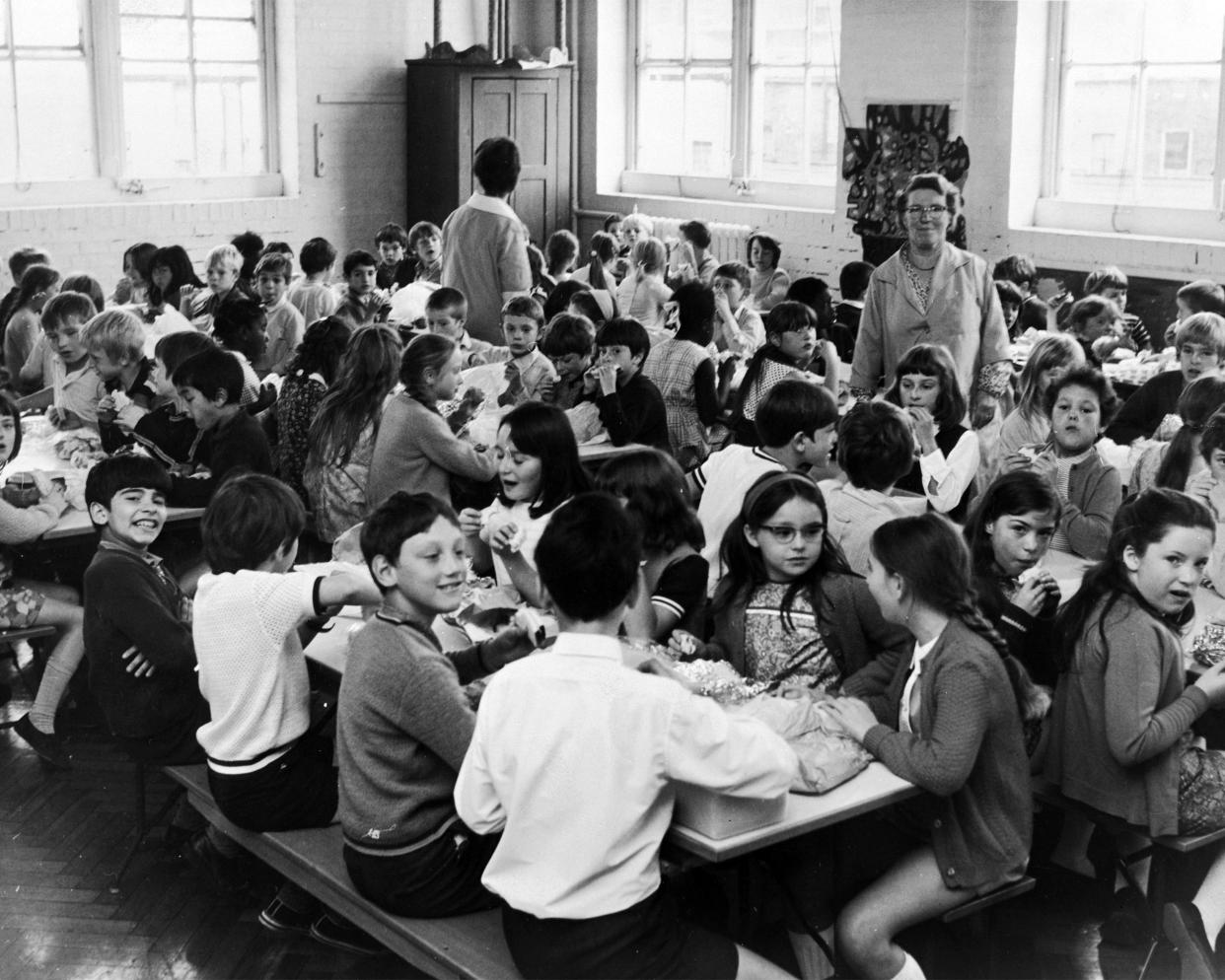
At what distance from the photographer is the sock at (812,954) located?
3.37m

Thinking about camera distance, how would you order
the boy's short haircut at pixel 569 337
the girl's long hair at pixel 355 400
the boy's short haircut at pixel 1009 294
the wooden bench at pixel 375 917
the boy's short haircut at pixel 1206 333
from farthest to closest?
the boy's short haircut at pixel 1009 294 → the boy's short haircut at pixel 569 337 → the boy's short haircut at pixel 1206 333 → the girl's long hair at pixel 355 400 → the wooden bench at pixel 375 917

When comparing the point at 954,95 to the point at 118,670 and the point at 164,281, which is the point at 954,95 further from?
the point at 118,670

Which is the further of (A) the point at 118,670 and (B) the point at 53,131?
(B) the point at 53,131

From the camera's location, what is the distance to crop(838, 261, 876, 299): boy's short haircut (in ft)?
27.4

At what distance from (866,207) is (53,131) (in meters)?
5.34

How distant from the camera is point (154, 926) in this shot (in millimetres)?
4008

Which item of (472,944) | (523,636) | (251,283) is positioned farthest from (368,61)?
(472,944)

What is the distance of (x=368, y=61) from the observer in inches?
467

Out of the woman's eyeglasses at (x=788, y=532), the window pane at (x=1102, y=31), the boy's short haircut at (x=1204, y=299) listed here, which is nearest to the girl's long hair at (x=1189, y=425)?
the woman's eyeglasses at (x=788, y=532)

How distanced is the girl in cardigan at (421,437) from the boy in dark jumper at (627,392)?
79 centimetres

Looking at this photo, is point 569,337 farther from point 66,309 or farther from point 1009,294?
point 1009,294

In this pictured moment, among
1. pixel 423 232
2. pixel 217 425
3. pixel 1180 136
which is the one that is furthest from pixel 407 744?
pixel 1180 136

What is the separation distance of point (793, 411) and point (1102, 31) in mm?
6100

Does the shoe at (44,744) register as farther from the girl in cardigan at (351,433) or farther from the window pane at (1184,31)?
the window pane at (1184,31)
